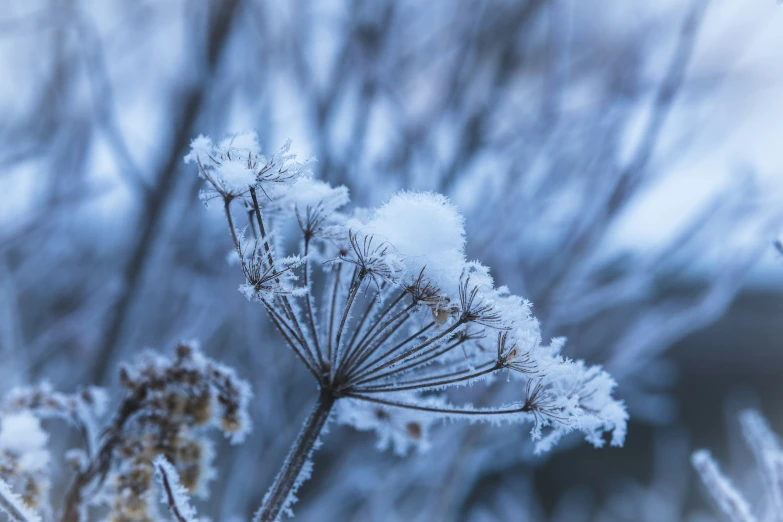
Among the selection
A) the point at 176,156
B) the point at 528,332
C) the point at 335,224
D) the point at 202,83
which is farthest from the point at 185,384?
the point at 202,83

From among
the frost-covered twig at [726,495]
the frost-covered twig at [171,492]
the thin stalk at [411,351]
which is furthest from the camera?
the frost-covered twig at [726,495]

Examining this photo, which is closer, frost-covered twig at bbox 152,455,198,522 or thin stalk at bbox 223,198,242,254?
frost-covered twig at bbox 152,455,198,522

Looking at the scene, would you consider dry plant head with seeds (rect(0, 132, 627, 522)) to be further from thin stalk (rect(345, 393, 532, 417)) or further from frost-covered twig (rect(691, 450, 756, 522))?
frost-covered twig (rect(691, 450, 756, 522))

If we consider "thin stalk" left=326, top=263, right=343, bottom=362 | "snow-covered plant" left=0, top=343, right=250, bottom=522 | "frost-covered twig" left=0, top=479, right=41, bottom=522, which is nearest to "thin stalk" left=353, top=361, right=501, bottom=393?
"thin stalk" left=326, top=263, right=343, bottom=362

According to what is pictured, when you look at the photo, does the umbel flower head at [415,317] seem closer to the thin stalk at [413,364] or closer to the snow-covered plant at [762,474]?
the thin stalk at [413,364]

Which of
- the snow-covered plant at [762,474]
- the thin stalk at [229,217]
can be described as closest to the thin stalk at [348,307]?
the thin stalk at [229,217]

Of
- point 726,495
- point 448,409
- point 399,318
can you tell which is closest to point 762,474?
point 726,495

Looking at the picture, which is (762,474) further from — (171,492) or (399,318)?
(171,492)

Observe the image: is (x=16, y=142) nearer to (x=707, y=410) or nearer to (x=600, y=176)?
(x=600, y=176)

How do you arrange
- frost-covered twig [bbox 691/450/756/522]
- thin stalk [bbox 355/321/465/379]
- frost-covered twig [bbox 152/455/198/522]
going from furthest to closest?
frost-covered twig [bbox 691/450/756/522] < thin stalk [bbox 355/321/465/379] < frost-covered twig [bbox 152/455/198/522]

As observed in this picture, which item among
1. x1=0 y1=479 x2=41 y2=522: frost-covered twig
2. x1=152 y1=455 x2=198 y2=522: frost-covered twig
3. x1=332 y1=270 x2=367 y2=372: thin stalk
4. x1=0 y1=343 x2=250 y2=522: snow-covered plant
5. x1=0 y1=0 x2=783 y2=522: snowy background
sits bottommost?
x1=0 y1=479 x2=41 y2=522: frost-covered twig
